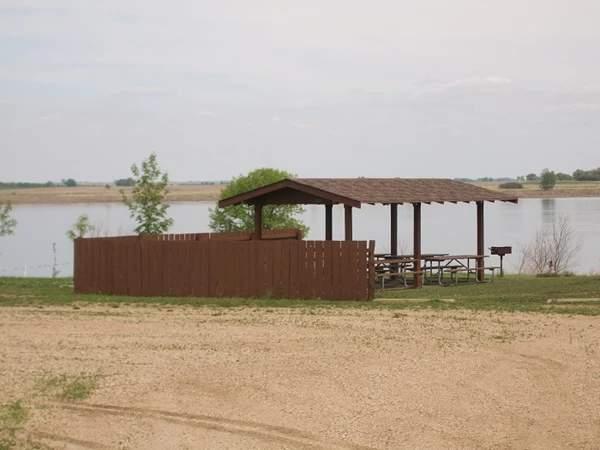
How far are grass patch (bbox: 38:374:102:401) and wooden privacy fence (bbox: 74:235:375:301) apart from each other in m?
10.1

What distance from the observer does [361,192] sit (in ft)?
86.4

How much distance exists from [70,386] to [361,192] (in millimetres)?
14910

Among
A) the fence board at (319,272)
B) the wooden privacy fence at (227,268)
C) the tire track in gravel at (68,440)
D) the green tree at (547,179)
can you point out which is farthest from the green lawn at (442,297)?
the green tree at (547,179)

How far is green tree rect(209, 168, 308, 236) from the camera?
41062 mm

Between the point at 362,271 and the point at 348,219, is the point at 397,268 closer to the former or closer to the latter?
the point at 348,219

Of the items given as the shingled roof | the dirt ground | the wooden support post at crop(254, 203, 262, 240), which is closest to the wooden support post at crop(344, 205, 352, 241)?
the shingled roof

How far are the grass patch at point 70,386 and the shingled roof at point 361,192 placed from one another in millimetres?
12236

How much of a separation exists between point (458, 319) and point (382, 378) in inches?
209

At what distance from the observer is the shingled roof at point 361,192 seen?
2508 centimetres

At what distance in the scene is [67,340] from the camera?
15.7 m

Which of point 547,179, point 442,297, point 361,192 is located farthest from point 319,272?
point 547,179

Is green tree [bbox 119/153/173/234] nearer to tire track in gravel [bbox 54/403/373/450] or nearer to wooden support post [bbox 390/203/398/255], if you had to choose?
wooden support post [bbox 390/203/398/255]

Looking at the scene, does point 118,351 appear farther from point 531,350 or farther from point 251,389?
point 531,350

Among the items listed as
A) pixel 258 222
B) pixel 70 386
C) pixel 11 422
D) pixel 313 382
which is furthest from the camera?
pixel 258 222
